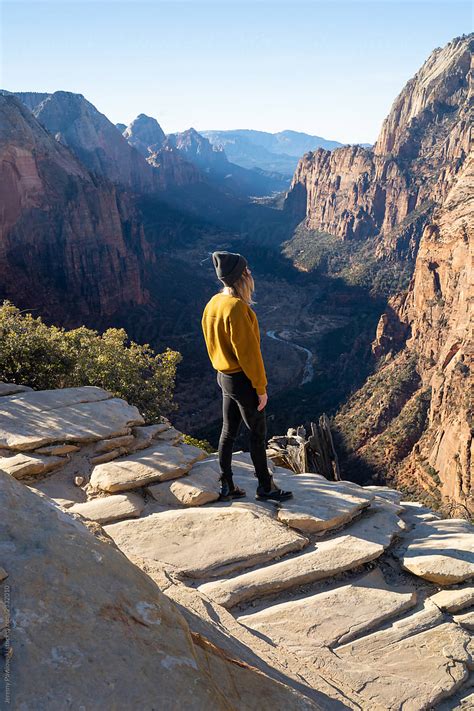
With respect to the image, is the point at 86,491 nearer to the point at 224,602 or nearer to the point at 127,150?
the point at 224,602

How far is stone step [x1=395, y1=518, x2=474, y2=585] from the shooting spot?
14.6 feet

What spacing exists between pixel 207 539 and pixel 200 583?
1.61 feet

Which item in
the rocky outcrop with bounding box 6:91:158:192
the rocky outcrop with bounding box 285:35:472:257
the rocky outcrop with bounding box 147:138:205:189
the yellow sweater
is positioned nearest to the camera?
the yellow sweater

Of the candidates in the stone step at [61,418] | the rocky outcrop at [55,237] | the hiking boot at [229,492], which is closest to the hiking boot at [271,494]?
the hiking boot at [229,492]

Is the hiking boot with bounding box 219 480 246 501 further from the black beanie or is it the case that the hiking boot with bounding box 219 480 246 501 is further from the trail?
the trail

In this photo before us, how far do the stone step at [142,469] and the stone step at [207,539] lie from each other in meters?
0.63

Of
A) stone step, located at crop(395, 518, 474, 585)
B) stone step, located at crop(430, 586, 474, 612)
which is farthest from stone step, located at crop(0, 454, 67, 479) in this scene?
stone step, located at crop(430, 586, 474, 612)

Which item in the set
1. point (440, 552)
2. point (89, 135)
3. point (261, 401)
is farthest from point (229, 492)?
point (89, 135)

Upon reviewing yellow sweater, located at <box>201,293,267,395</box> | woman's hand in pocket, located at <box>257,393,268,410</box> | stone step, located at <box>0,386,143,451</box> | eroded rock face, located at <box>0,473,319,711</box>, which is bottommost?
stone step, located at <box>0,386,143,451</box>

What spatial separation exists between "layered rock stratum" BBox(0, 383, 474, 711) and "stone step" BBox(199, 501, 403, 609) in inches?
0.7

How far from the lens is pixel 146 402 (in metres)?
11.3

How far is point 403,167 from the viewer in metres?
93.4

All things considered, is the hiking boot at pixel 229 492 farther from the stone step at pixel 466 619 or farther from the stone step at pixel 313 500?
the stone step at pixel 466 619

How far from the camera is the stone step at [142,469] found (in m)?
5.66
